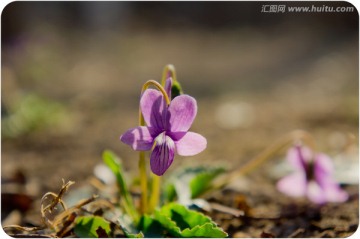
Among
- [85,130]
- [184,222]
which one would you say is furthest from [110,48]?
[184,222]

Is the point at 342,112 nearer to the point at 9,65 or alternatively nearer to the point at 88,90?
the point at 88,90

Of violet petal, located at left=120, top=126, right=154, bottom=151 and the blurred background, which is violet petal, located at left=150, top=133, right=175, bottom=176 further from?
the blurred background

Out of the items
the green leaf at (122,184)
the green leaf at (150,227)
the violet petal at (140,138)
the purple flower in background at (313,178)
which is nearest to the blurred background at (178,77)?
the purple flower in background at (313,178)

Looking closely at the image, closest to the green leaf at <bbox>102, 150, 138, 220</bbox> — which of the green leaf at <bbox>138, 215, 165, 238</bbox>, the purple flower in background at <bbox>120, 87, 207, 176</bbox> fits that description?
the green leaf at <bbox>138, 215, 165, 238</bbox>

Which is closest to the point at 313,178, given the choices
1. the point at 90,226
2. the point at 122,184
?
the point at 122,184

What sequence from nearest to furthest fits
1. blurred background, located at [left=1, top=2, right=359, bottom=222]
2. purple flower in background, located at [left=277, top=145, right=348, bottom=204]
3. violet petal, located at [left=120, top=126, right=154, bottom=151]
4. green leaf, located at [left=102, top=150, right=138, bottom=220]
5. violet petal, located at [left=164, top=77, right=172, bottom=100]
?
violet petal, located at [left=120, top=126, right=154, bottom=151] < violet petal, located at [left=164, top=77, right=172, bottom=100] < green leaf, located at [left=102, top=150, right=138, bottom=220] < purple flower in background, located at [left=277, top=145, right=348, bottom=204] < blurred background, located at [left=1, top=2, right=359, bottom=222]

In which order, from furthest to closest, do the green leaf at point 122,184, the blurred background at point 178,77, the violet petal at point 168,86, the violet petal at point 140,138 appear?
the blurred background at point 178,77, the green leaf at point 122,184, the violet petal at point 168,86, the violet petal at point 140,138

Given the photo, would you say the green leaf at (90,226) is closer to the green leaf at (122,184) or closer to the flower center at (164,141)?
the green leaf at (122,184)
